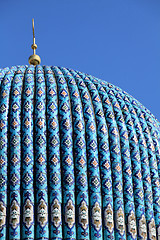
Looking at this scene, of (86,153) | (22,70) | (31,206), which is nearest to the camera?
(31,206)

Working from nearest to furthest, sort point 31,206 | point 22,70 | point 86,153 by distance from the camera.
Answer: point 31,206 < point 86,153 < point 22,70

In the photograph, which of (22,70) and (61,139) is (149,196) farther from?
(22,70)

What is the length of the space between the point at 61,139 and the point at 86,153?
1.30 ft

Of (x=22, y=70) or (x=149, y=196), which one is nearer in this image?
(x=149, y=196)

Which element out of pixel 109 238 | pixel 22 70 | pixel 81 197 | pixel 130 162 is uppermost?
pixel 22 70

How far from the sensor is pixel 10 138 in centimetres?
886

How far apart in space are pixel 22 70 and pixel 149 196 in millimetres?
2863

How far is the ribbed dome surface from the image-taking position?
841 centimetres

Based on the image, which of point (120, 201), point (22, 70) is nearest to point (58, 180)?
point (120, 201)

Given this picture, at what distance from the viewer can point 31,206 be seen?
27.5ft

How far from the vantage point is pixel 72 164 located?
8750 mm

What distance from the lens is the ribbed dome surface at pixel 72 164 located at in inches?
331

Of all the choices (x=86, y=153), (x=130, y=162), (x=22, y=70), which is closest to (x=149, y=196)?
(x=130, y=162)

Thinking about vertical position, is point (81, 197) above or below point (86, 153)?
below
